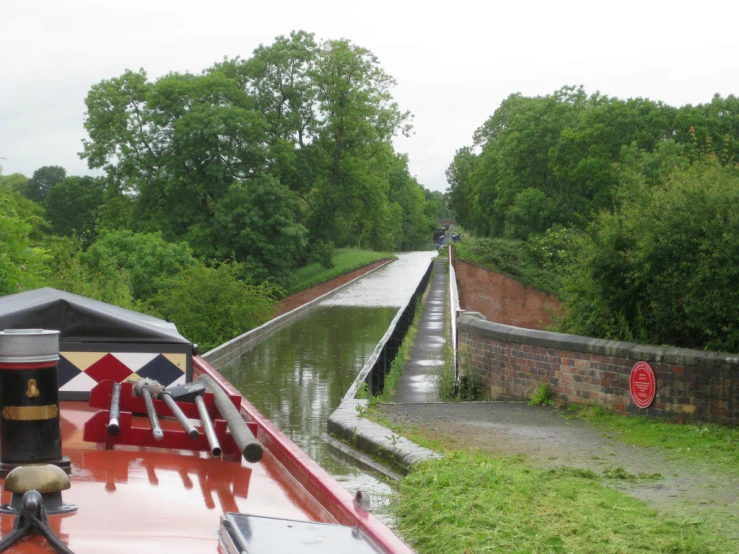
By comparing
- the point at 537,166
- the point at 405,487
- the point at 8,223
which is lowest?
the point at 405,487

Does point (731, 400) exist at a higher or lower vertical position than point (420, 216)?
lower

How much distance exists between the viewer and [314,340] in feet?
78.5

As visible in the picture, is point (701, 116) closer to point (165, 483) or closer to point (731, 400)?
point (731, 400)

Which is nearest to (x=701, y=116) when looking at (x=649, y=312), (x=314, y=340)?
(x=314, y=340)

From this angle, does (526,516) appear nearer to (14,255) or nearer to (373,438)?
(373,438)

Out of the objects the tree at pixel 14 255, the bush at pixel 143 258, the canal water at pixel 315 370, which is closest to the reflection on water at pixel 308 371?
the canal water at pixel 315 370

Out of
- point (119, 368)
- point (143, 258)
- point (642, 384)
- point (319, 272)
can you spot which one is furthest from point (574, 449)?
point (319, 272)

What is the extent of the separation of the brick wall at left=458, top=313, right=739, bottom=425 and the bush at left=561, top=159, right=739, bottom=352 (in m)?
0.63

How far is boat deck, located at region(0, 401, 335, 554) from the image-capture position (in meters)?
2.74

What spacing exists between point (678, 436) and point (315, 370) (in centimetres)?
999

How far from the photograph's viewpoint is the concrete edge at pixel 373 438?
8211mm

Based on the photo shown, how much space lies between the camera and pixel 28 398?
296cm

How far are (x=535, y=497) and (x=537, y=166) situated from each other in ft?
150

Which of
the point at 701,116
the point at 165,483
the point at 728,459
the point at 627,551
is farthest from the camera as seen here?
the point at 701,116
